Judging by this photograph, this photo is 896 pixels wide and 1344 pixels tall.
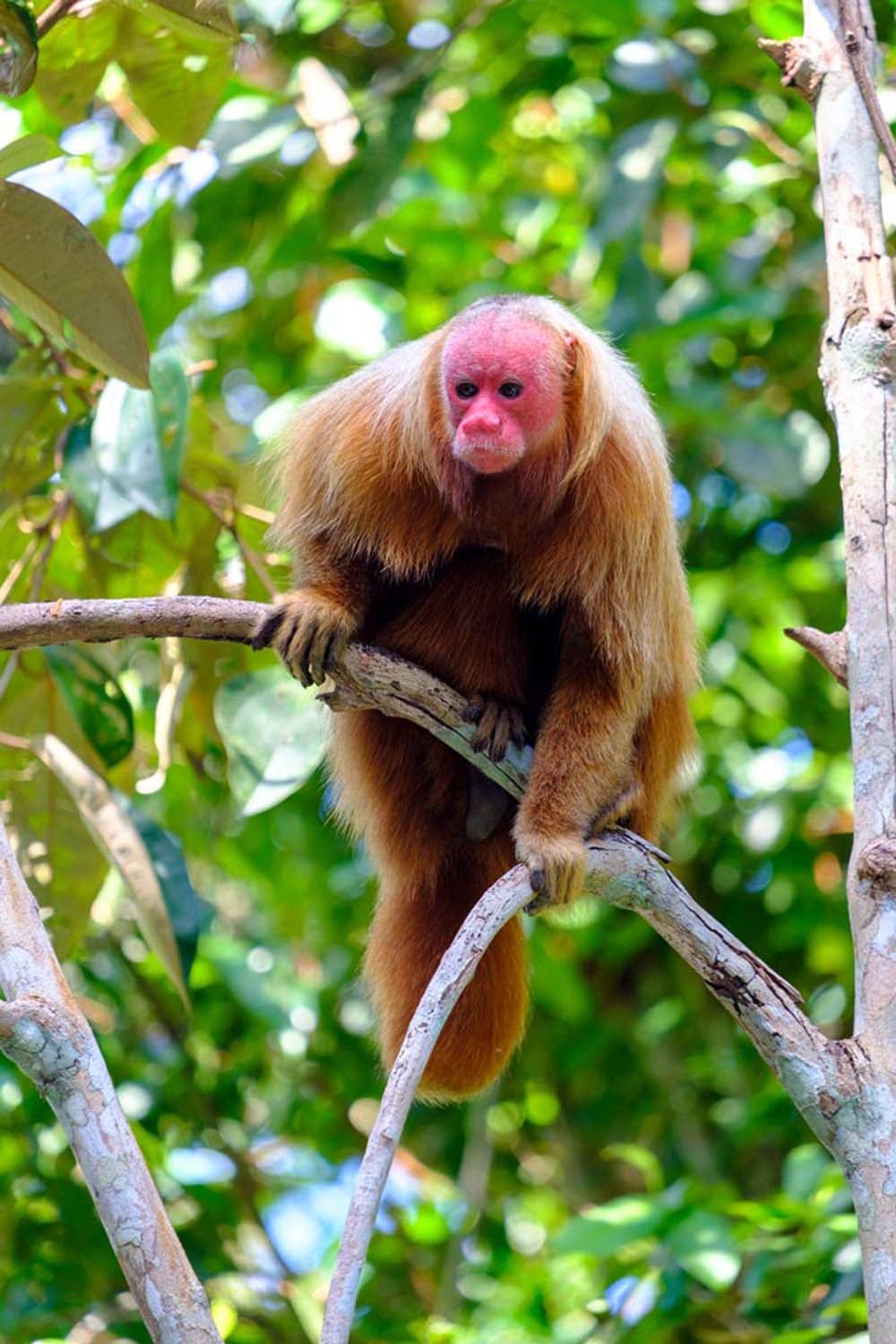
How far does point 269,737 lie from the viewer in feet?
10.1

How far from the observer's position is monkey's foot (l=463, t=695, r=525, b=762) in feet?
9.23

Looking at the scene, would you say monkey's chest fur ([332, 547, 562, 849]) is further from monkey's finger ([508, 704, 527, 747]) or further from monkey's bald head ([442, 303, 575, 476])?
monkey's bald head ([442, 303, 575, 476])

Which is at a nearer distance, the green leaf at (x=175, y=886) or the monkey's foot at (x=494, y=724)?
the monkey's foot at (x=494, y=724)

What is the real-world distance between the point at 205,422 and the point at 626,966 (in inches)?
100

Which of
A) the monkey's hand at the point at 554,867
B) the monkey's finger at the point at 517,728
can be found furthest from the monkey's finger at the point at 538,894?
the monkey's finger at the point at 517,728

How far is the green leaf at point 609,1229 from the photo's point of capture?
324 centimetres

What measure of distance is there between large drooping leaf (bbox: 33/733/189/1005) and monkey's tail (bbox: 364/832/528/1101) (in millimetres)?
480

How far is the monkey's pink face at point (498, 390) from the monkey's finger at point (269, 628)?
1.36ft

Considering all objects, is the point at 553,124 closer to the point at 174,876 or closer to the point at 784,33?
the point at 784,33

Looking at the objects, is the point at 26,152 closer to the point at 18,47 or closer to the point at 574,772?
the point at 18,47

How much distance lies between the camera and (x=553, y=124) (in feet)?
18.4

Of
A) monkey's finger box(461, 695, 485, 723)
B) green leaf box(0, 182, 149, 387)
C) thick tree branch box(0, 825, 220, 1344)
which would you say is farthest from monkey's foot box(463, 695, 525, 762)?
thick tree branch box(0, 825, 220, 1344)

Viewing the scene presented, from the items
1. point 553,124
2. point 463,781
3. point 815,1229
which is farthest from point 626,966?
point 553,124

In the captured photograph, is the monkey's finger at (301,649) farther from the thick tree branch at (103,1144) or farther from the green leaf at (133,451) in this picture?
the thick tree branch at (103,1144)
